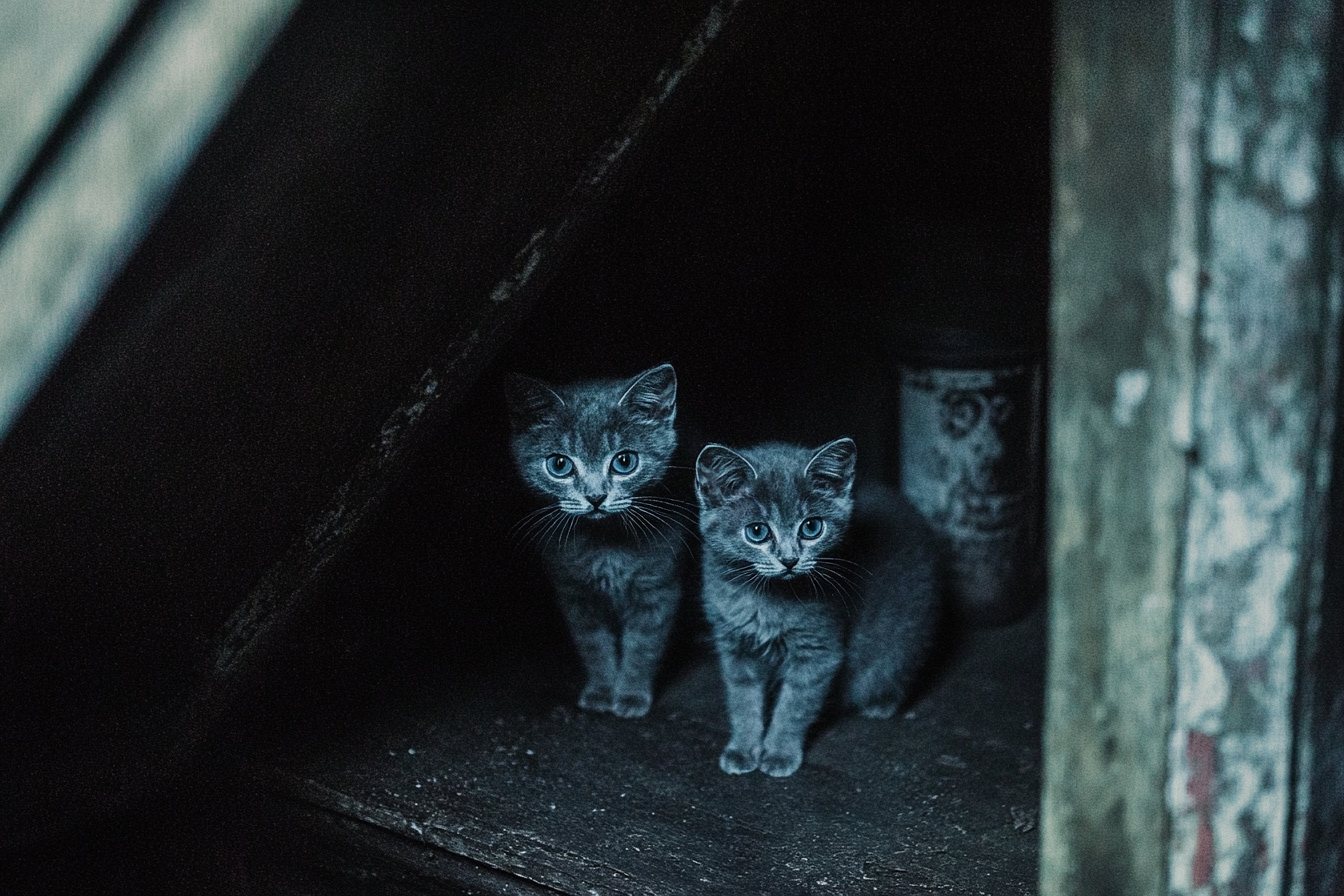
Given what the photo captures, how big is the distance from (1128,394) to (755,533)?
1.12 metres

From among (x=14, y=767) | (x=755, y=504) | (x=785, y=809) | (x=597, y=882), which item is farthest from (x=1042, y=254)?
(x=14, y=767)

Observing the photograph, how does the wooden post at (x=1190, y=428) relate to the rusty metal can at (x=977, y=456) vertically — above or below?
below

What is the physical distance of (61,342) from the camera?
3.66ft

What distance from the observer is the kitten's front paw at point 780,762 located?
2.13m

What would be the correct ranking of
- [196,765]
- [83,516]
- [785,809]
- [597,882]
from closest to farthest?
[83,516] → [597,882] → [785,809] → [196,765]

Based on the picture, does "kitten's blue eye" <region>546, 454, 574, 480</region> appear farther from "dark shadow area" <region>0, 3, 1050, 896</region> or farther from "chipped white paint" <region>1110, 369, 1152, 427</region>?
"chipped white paint" <region>1110, 369, 1152, 427</region>

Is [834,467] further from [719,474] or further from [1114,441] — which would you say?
[1114,441]

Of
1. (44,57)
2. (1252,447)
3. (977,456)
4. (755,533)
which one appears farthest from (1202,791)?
(977,456)

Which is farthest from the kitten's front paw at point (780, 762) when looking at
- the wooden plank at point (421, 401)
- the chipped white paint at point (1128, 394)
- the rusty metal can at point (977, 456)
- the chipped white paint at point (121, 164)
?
the chipped white paint at point (121, 164)

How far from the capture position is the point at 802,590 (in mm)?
2176

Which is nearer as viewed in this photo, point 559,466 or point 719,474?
point 719,474

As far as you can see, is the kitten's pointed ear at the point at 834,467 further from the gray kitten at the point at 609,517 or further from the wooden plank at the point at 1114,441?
the wooden plank at the point at 1114,441

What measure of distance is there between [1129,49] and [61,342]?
3.33 ft

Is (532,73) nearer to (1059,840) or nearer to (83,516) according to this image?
(83,516)
